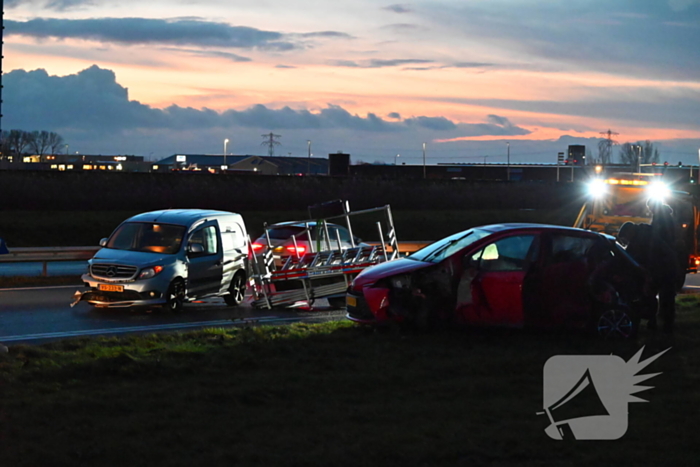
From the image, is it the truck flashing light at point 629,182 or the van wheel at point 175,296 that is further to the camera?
the truck flashing light at point 629,182

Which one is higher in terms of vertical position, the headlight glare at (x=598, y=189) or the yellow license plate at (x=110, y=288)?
the headlight glare at (x=598, y=189)

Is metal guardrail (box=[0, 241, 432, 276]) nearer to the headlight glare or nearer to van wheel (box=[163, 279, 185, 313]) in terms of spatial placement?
van wheel (box=[163, 279, 185, 313])

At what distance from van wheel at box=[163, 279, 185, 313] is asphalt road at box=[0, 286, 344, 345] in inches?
5.3

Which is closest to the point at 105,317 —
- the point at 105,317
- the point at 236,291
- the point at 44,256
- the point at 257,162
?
the point at 105,317

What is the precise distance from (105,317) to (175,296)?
1.25 metres

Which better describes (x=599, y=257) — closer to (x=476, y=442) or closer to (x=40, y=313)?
(x=476, y=442)

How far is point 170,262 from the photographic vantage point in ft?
46.3

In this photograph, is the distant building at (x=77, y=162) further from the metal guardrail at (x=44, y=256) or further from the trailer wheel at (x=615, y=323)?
the trailer wheel at (x=615, y=323)

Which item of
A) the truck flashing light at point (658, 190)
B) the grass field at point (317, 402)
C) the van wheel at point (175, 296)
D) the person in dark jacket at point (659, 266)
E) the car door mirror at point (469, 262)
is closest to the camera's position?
the grass field at point (317, 402)

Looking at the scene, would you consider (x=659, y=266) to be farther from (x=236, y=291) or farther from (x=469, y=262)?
(x=236, y=291)

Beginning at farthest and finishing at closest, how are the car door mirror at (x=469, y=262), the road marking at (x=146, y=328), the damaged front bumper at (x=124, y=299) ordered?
the damaged front bumper at (x=124, y=299) < the road marking at (x=146, y=328) < the car door mirror at (x=469, y=262)

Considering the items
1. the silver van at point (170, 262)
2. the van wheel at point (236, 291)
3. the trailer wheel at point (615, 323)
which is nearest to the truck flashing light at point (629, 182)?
the silver van at point (170, 262)

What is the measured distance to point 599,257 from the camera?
1042cm

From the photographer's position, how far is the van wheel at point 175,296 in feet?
45.8
